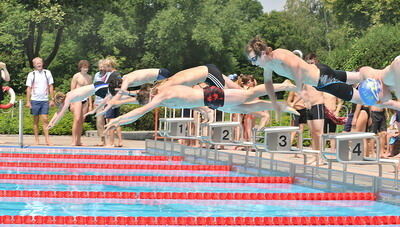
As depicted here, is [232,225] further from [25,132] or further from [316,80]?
[25,132]

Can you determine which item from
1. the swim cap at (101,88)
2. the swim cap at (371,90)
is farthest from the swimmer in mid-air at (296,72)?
the swim cap at (101,88)

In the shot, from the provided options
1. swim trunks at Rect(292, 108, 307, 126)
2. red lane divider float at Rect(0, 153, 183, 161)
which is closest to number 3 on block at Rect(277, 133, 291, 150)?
red lane divider float at Rect(0, 153, 183, 161)

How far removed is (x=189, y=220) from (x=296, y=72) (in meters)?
2.92

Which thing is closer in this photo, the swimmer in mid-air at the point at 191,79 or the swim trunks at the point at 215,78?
the swimmer in mid-air at the point at 191,79

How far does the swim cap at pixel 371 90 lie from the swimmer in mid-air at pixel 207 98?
62.8 inches

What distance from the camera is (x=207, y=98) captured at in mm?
9398

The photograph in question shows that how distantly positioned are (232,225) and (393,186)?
2.48 metres

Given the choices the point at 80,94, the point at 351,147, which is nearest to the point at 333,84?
the point at 351,147

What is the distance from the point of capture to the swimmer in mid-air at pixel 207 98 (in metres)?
8.89

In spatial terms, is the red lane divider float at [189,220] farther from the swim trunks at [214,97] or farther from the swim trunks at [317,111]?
the swim trunks at [317,111]

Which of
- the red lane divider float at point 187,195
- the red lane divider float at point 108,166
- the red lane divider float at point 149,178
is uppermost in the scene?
the red lane divider float at point 108,166

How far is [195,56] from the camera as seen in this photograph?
41.4 metres

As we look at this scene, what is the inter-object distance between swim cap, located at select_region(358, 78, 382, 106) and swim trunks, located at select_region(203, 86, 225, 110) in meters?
2.51

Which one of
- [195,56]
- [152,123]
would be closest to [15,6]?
[195,56]
